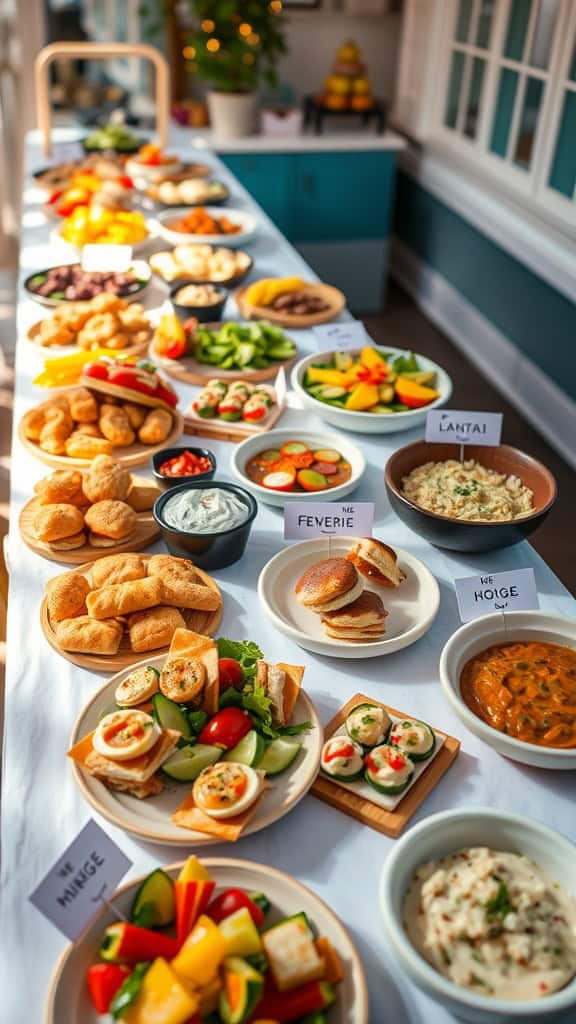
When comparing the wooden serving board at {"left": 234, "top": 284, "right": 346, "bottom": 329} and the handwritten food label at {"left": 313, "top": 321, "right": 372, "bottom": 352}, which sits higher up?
the handwritten food label at {"left": 313, "top": 321, "right": 372, "bottom": 352}

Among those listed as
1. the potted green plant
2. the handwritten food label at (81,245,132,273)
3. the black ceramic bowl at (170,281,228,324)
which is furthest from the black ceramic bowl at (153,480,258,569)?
the potted green plant

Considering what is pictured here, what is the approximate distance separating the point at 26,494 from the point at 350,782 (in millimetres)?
948

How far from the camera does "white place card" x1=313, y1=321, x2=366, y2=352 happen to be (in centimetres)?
237

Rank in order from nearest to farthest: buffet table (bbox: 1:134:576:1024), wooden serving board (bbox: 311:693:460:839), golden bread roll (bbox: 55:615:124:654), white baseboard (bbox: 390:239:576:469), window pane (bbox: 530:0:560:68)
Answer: buffet table (bbox: 1:134:576:1024) < wooden serving board (bbox: 311:693:460:839) < golden bread roll (bbox: 55:615:124:654) < window pane (bbox: 530:0:560:68) < white baseboard (bbox: 390:239:576:469)

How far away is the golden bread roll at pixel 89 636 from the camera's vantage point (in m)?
1.39

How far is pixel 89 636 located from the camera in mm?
1395

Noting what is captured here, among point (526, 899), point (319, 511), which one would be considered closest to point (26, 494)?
point (319, 511)

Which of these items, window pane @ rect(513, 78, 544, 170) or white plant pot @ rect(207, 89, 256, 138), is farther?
white plant pot @ rect(207, 89, 256, 138)

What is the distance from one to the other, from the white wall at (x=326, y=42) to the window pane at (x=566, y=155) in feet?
6.96

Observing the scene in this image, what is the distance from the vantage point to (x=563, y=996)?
2.99 ft

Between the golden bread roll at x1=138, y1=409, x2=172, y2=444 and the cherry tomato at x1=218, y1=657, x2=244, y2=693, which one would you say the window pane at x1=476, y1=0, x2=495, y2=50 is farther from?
the cherry tomato at x1=218, y1=657, x2=244, y2=693

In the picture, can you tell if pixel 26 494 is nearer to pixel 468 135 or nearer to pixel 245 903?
pixel 245 903

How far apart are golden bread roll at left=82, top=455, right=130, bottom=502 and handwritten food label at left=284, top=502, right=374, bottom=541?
317 mm

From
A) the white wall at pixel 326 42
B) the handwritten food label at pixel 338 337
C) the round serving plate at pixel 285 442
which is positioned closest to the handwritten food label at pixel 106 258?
the handwritten food label at pixel 338 337
